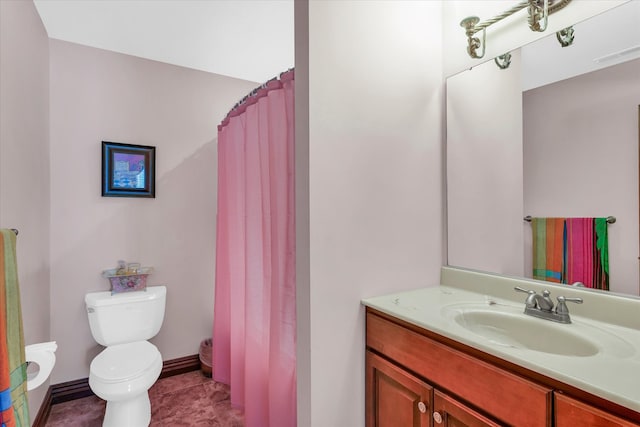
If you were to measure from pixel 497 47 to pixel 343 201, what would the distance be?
38.5 inches

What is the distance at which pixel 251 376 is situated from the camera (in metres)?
1.78

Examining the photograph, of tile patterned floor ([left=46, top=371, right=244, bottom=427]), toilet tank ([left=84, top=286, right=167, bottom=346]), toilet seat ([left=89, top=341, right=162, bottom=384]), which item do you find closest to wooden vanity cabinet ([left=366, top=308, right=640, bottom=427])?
tile patterned floor ([left=46, top=371, right=244, bottom=427])

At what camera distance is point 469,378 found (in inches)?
37.1

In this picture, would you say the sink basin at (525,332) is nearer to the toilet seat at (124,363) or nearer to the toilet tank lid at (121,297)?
the toilet seat at (124,363)

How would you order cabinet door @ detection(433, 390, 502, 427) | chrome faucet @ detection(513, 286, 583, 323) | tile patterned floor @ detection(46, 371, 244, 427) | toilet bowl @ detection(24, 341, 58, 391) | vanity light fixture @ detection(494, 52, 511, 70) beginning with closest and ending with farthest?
1. cabinet door @ detection(433, 390, 502, 427)
2. chrome faucet @ detection(513, 286, 583, 323)
3. toilet bowl @ detection(24, 341, 58, 391)
4. vanity light fixture @ detection(494, 52, 511, 70)
5. tile patterned floor @ detection(46, 371, 244, 427)

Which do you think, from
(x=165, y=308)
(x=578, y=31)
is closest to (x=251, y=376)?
(x=165, y=308)

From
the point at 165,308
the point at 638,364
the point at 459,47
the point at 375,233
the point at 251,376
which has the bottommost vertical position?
the point at 251,376

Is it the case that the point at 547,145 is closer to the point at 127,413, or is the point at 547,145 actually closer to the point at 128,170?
the point at 127,413

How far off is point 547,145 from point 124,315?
8.25 ft

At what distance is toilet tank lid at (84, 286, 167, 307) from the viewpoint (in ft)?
6.67

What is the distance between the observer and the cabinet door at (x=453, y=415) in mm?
911

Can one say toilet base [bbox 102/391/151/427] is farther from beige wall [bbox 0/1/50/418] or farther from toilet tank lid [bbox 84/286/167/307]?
toilet tank lid [bbox 84/286/167/307]

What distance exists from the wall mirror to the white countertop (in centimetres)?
19

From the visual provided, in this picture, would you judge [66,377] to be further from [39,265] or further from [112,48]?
[112,48]
